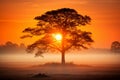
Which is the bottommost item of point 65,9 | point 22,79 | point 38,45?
point 22,79

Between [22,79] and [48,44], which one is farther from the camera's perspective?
[48,44]

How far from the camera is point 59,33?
72188 millimetres

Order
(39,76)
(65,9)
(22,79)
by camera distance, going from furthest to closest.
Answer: (65,9)
(39,76)
(22,79)

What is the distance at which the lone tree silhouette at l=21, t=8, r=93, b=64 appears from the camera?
71688 millimetres

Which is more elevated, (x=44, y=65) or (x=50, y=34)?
(x=50, y=34)

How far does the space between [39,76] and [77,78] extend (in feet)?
13.6

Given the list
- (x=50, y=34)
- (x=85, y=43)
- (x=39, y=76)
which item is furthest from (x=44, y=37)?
(x=39, y=76)

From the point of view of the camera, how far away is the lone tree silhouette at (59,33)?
235 feet

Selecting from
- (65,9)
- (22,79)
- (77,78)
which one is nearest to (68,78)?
(77,78)

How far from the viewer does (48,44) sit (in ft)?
242

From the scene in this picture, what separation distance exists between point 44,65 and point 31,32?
5002mm

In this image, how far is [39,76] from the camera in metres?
51.8

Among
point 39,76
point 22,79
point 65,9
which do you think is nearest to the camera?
point 22,79

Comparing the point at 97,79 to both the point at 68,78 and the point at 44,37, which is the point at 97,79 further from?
the point at 44,37
